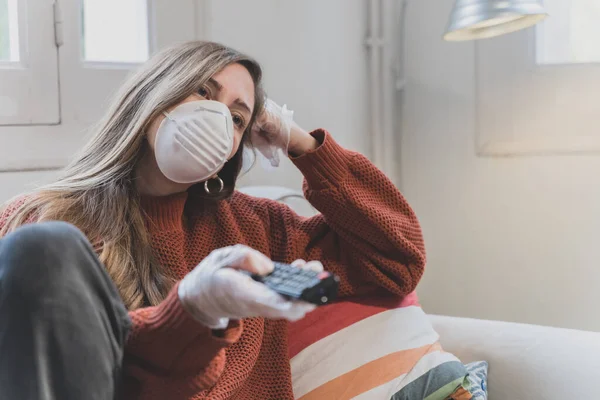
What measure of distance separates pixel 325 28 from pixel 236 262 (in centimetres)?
122

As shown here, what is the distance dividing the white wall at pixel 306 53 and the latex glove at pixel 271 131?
44 centimetres

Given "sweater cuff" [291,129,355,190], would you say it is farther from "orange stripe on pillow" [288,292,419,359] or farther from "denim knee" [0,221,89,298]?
"denim knee" [0,221,89,298]

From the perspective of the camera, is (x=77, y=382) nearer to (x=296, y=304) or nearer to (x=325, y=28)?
(x=296, y=304)

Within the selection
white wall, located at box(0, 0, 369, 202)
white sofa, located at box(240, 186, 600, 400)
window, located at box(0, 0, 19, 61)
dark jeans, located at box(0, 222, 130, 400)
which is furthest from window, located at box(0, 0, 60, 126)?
white sofa, located at box(240, 186, 600, 400)

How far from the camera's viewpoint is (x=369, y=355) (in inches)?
45.2

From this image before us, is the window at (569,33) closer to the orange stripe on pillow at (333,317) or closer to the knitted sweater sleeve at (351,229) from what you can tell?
the knitted sweater sleeve at (351,229)

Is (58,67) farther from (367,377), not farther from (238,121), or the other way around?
(367,377)

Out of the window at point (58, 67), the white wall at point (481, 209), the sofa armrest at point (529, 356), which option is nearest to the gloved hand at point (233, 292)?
the sofa armrest at point (529, 356)

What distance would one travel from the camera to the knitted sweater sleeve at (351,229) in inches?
46.8

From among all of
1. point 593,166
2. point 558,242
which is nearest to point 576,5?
point 593,166

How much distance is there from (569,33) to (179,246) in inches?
45.5

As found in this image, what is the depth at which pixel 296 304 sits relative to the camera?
24.9 inches

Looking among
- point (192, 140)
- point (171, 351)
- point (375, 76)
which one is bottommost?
point (171, 351)

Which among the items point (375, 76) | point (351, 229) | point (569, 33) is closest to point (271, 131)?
point (351, 229)
